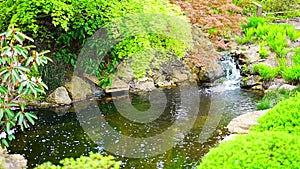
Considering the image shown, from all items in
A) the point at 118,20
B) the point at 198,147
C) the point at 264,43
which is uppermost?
the point at 118,20

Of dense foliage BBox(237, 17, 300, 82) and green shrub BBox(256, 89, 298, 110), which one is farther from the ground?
dense foliage BBox(237, 17, 300, 82)

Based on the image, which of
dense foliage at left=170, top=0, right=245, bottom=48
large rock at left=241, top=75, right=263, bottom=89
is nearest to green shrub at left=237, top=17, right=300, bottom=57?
large rock at left=241, top=75, right=263, bottom=89

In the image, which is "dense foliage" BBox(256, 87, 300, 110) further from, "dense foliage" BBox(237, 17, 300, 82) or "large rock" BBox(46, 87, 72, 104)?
"large rock" BBox(46, 87, 72, 104)

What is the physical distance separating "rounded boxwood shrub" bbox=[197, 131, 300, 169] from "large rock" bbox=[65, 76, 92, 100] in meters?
5.41

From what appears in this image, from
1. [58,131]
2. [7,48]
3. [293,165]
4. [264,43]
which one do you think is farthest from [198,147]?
[264,43]

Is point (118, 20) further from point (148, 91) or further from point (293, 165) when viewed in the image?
point (293, 165)

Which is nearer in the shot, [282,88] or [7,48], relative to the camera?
[7,48]

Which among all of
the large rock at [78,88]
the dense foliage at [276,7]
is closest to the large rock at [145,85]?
the large rock at [78,88]

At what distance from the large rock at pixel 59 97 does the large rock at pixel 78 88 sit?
159 mm

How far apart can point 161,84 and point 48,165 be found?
251 inches

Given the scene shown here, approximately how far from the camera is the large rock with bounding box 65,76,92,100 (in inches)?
310

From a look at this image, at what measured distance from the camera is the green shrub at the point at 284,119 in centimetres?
335

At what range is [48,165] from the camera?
106 inches

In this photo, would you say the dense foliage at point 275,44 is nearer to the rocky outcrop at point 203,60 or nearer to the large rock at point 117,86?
the rocky outcrop at point 203,60
